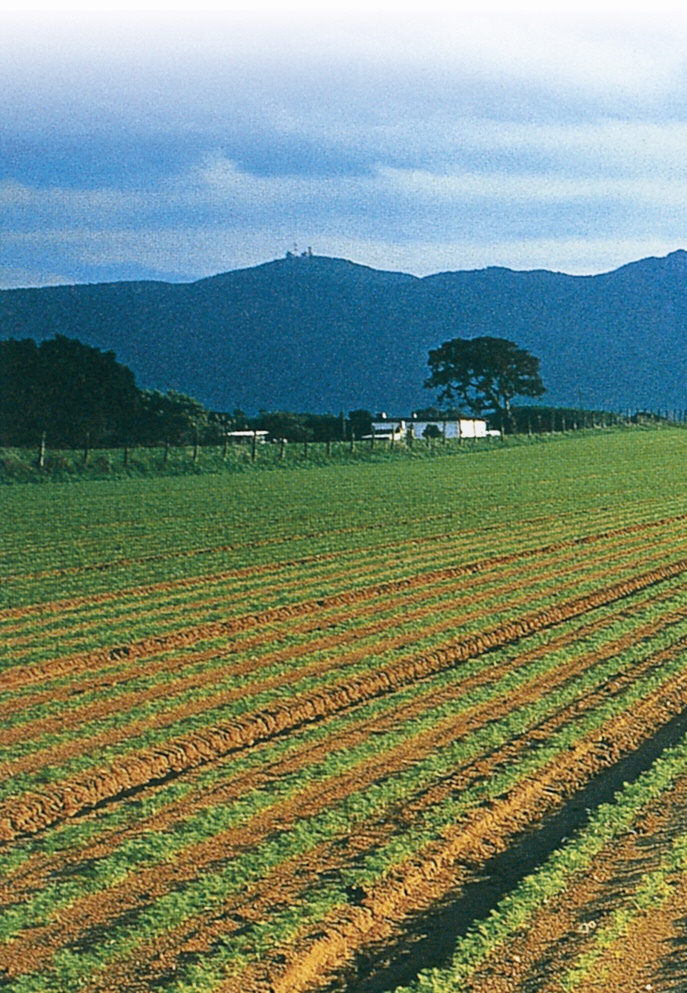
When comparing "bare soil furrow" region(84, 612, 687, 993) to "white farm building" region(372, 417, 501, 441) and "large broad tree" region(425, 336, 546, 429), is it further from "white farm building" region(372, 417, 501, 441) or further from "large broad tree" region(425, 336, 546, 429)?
"large broad tree" region(425, 336, 546, 429)

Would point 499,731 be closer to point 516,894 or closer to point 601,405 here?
point 516,894

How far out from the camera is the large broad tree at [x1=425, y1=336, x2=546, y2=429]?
324 feet

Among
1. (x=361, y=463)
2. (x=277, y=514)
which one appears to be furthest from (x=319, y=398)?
(x=277, y=514)

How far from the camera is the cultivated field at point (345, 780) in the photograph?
4.80 metres

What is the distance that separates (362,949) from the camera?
481 centimetres

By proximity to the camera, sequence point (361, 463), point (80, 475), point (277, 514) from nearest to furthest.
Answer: point (277, 514)
point (80, 475)
point (361, 463)

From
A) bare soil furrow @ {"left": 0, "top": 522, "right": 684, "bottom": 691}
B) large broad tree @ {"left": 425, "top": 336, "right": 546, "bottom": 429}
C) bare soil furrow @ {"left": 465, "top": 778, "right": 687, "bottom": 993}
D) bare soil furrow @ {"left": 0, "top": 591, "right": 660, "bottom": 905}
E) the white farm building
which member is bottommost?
bare soil furrow @ {"left": 465, "top": 778, "right": 687, "bottom": 993}

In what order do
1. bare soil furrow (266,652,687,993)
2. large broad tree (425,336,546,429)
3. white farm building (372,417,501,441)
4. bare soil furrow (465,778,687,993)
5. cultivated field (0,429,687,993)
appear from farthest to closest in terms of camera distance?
large broad tree (425,336,546,429) → white farm building (372,417,501,441) → cultivated field (0,429,687,993) → bare soil furrow (266,652,687,993) → bare soil furrow (465,778,687,993)

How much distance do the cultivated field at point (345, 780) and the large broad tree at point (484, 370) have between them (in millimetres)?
83767

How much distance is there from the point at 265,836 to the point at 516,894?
134cm

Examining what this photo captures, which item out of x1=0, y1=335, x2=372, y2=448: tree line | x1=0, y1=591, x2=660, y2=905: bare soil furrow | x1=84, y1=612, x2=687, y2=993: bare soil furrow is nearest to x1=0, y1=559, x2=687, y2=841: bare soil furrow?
x1=0, y1=591, x2=660, y2=905: bare soil furrow

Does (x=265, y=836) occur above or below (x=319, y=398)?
below

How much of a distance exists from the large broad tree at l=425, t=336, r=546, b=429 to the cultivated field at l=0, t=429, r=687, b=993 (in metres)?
83.8

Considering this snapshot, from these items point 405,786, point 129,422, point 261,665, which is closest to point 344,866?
point 405,786
